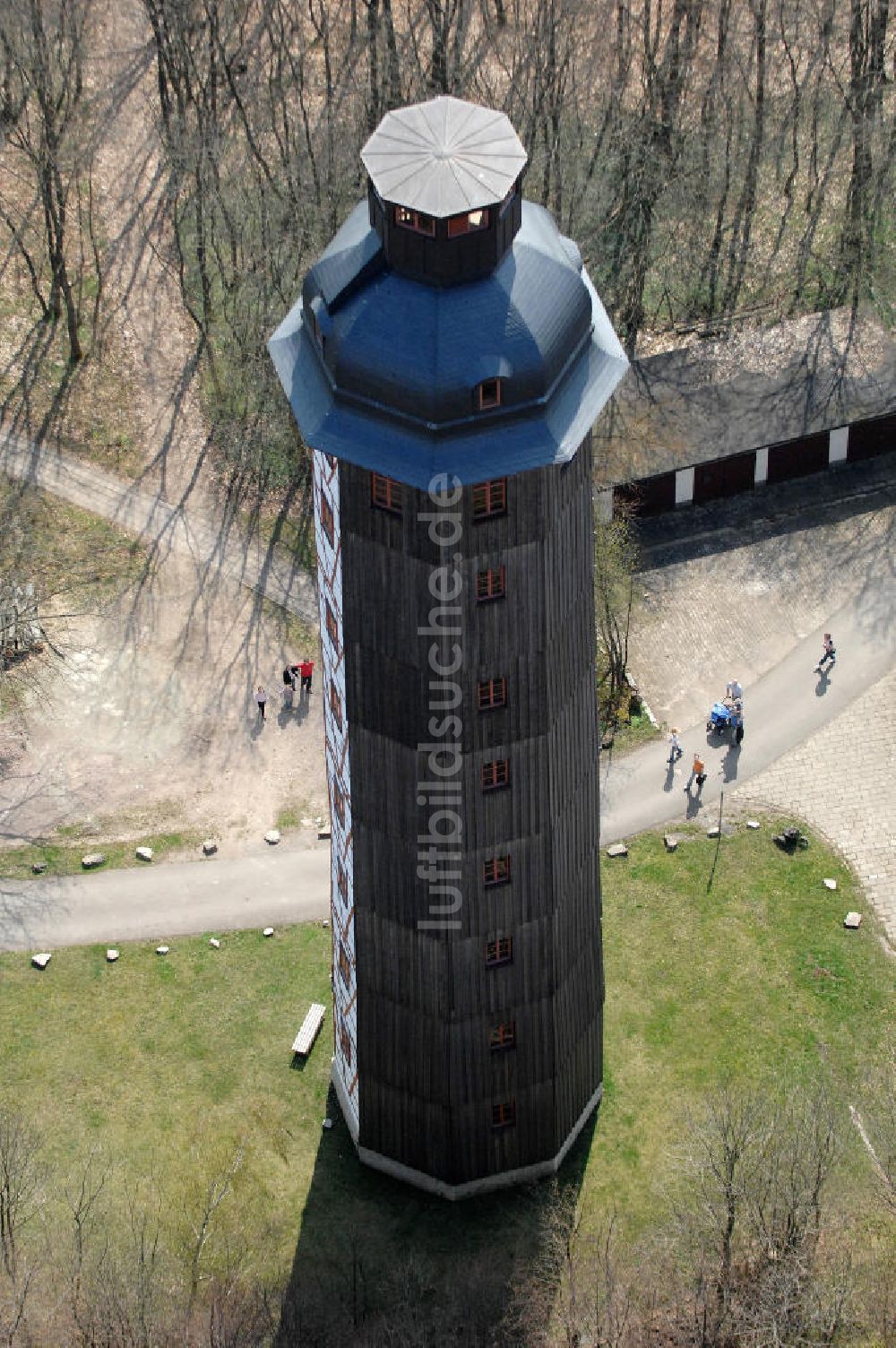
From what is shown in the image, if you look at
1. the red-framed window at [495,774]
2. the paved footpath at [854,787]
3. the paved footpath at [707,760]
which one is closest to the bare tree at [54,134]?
the paved footpath at [707,760]

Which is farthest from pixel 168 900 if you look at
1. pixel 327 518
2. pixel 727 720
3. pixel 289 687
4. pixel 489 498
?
pixel 489 498

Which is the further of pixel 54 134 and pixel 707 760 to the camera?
pixel 54 134

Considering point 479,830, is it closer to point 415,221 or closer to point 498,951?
point 498,951

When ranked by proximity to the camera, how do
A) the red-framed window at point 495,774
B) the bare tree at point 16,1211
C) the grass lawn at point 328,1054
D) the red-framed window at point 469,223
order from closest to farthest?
the red-framed window at point 469,223
the red-framed window at point 495,774
the bare tree at point 16,1211
the grass lawn at point 328,1054

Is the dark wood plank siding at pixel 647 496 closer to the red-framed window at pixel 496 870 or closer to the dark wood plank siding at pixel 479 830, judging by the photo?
the dark wood plank siding at pixel 479 830

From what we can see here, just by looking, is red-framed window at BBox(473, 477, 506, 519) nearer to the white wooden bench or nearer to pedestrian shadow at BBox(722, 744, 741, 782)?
the white wooden bench

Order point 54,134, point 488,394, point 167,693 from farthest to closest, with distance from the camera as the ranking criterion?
point 54,134 → point 167,693 → point 488,394
